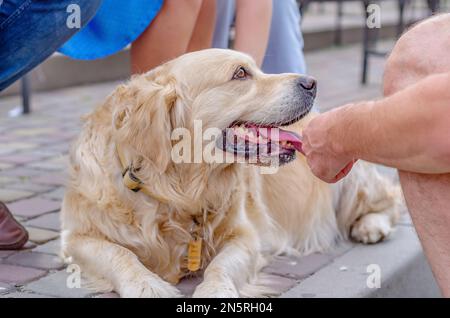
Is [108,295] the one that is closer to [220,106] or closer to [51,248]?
[51,248]

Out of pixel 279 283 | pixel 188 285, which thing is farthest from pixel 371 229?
pixel 188 285

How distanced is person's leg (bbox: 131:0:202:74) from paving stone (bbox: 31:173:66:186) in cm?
91

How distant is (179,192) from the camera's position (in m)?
3.01

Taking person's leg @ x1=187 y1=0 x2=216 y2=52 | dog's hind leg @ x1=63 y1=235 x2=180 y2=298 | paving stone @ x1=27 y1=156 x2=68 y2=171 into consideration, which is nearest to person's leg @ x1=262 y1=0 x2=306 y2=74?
person's leg @ x1=187 y1=0 x2=216 y2=52

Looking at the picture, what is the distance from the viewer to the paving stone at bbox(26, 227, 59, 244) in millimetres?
3410

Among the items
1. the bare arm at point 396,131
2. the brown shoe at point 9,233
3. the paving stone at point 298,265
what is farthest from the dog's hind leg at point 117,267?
the bare arm at point 396,131

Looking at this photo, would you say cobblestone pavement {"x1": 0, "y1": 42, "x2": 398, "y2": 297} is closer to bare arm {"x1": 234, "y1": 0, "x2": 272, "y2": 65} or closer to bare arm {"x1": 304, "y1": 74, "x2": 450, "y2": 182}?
bare arm {"x1": 304, "y1": 74, "x2": 450, "y2": 182}

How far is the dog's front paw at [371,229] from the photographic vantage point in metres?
3.74

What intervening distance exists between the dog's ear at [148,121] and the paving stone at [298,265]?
738mm

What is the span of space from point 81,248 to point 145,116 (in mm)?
577

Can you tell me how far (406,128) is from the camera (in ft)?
6.70

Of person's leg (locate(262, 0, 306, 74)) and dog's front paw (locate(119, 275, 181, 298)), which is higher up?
person's leg (locate(262, 0, 306, 74))
